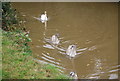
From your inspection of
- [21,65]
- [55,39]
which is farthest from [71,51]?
[21,65]

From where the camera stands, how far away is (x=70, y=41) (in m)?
3.39

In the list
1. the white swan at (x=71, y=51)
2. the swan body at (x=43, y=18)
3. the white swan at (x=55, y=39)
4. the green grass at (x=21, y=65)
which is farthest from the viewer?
the swan body at (x=43, y=18)

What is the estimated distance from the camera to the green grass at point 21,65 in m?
2.84

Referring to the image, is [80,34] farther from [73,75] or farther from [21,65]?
[21,65]

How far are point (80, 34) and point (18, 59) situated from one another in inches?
44.4

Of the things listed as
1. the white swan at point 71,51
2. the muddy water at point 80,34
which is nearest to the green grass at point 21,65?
the muddy water at point 80,34

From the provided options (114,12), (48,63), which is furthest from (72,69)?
(114,12)

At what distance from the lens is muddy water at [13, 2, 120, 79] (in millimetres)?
3082

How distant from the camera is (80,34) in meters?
3.51

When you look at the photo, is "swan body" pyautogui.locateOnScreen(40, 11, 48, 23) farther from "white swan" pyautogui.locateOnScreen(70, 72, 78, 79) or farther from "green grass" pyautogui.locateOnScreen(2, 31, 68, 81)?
"white swan" pyautogui.locateOnScreen(70, 72, 78, 79)

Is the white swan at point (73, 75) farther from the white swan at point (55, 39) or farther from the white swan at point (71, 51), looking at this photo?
the white swan at point (55, 39)

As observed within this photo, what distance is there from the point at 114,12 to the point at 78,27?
2.56ft

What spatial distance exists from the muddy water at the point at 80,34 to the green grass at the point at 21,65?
119mm

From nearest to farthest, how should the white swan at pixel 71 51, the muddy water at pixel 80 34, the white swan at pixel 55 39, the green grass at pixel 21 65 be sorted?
the green grass at pixel 21 65
the muddy water at pixel 80 34
the white swan at pixel 71 51
the white swan at pixel 55 39
